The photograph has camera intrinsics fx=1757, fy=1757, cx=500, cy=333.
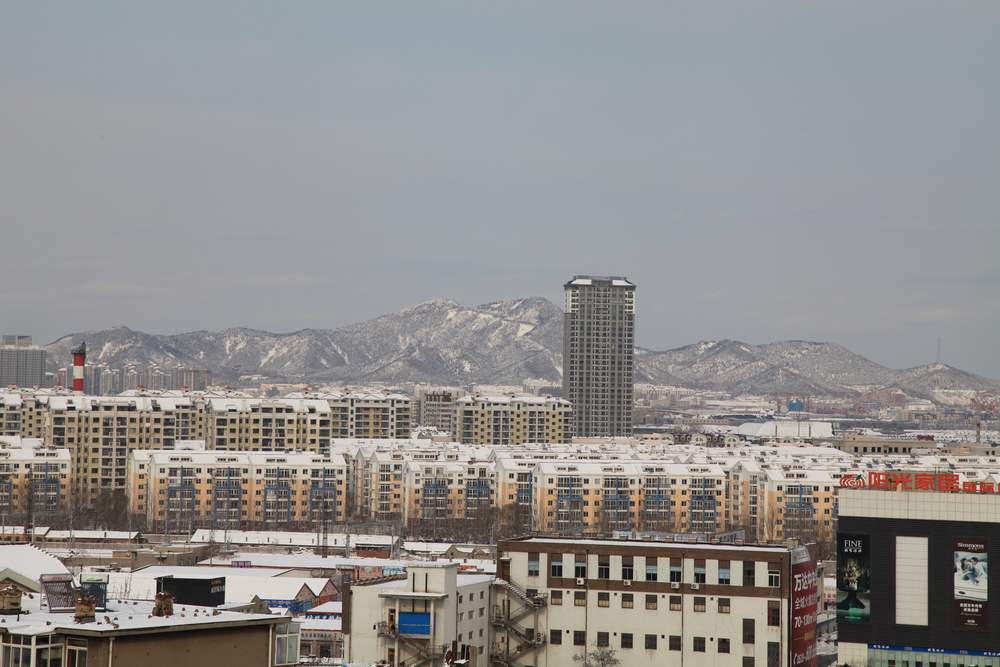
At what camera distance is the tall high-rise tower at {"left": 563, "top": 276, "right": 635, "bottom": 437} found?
162 meters

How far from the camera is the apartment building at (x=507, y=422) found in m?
115

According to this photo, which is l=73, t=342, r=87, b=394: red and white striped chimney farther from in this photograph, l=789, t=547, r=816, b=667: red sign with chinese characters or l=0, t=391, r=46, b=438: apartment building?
l=789, t=547, r=816, b=667: red sign with chinese characters

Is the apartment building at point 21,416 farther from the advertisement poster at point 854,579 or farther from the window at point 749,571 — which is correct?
the window at point 749,571

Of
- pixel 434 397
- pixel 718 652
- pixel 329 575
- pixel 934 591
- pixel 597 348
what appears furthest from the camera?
pixel 597 348

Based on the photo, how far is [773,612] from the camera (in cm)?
2898

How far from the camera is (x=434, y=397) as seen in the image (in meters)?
154

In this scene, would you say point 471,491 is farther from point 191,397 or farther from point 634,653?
point 634,653

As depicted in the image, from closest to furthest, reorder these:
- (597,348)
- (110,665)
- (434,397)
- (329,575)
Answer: (110,665) → (329,575) → (434,397) → (597,348)

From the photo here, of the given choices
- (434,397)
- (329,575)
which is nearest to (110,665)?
(329,575)

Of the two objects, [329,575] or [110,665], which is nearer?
[110,665]

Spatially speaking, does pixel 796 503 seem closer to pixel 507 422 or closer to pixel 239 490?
pixel 239 490

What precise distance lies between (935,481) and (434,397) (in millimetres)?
122515

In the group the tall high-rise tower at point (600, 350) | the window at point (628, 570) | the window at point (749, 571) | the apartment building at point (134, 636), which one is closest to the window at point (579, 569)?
the window at point (628, 570)

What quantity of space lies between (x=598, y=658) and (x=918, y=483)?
7.27 metres
